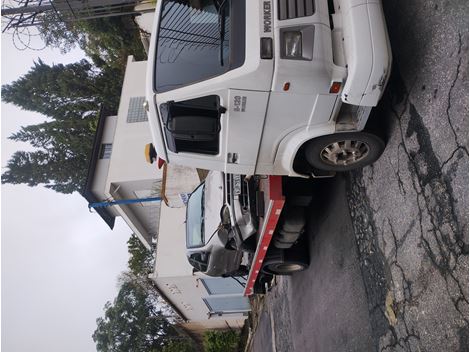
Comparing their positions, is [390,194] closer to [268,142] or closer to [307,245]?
[268,142]

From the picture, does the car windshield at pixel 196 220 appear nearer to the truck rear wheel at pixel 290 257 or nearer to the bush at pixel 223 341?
the truck rear wheel at pixel 290 257

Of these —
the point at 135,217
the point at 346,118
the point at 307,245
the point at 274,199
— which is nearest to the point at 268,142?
the point at 346,118

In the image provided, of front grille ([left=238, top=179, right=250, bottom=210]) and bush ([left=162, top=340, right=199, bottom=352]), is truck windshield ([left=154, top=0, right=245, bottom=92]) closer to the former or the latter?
front grille ([left=238, top=179, right=250, bottom=210])

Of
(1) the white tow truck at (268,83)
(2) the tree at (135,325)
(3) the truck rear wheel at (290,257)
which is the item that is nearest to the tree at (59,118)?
(2) the tree at (135,325)

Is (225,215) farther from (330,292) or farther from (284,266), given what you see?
(330,292)

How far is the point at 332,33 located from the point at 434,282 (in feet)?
8.76

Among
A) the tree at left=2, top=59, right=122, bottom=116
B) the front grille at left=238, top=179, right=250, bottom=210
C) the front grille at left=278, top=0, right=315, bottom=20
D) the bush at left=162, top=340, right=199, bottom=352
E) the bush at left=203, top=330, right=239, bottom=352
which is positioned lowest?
the bush at left=162, top=340, right=199, bottom=352

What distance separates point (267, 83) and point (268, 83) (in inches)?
0.4

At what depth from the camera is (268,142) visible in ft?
16.0

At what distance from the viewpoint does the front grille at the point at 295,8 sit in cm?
427

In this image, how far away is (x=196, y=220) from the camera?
27.2 ft

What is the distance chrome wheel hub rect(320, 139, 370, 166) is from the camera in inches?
196

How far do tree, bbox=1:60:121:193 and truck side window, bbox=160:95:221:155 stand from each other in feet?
64.7

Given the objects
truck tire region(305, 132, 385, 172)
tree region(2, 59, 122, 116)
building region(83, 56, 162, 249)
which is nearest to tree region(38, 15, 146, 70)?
building region(83, 56, 162, 249)
